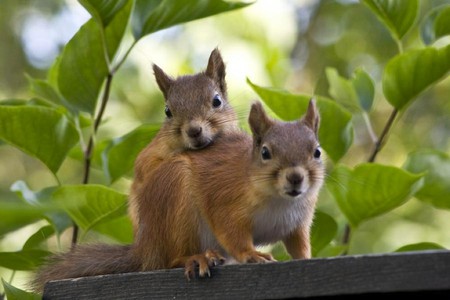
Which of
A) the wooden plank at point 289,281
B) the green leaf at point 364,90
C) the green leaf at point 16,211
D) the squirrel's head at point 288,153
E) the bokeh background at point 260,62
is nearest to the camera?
the green leaf at point 16,211

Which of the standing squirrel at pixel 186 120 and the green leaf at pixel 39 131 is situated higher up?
the green leaf at pixel 39 131

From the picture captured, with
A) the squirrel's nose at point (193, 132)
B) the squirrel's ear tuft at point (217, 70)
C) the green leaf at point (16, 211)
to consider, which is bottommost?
the squirrel's nose at point (193, 132)

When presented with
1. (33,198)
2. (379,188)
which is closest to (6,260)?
(33,198)

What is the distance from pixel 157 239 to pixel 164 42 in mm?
2958

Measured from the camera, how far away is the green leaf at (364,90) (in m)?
2.58

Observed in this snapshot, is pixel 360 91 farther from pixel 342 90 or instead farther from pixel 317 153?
pixel 317 153

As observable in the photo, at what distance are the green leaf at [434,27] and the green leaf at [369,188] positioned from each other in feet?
1.78

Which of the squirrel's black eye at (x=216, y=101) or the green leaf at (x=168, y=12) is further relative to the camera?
the squirrel's black eye at (x=216, y=101)

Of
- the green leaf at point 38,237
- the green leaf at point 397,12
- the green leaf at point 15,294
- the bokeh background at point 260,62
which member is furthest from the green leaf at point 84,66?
the bokeh background at point 260,62

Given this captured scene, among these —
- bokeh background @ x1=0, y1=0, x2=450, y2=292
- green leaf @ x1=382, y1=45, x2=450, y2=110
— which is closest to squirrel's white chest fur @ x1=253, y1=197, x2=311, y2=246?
green leaf @ x1=382, y1=45, x2=450, y2=110

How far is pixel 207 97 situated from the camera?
2.71 m

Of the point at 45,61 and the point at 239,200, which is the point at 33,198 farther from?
the point at 45,61

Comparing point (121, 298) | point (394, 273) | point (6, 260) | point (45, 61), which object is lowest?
point (394, 273)

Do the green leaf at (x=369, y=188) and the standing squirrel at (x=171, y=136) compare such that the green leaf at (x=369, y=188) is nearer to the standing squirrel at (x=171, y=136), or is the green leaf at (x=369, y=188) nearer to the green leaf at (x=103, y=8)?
the standing squirrel at (x=171, y=136)
